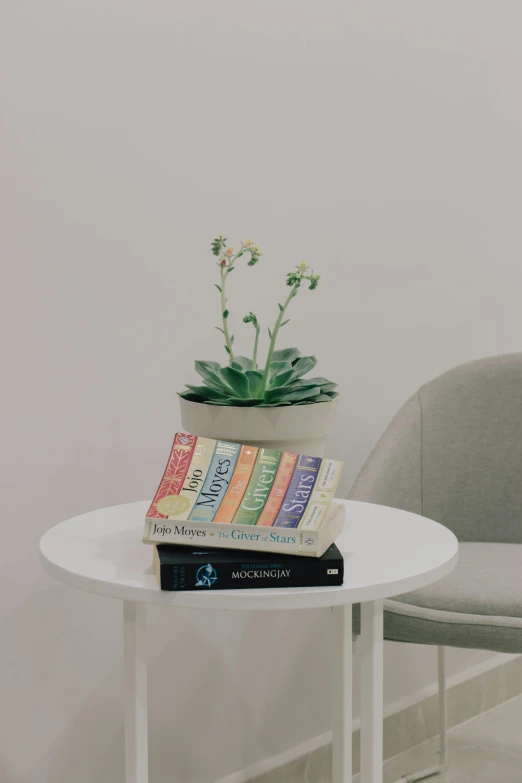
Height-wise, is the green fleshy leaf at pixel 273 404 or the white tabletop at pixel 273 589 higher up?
the green fleshy leaf at pixel 273 404

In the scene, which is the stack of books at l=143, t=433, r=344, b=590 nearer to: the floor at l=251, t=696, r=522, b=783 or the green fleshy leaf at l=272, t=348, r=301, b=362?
the green fleshy leaf at l=272, t=348, r=301, b=362

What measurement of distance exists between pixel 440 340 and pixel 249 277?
600mm

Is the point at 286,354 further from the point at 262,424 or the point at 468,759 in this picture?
the point at 468,759

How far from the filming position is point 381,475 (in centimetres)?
154

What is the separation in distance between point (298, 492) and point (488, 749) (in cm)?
129

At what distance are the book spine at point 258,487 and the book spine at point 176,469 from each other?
0.27 ft

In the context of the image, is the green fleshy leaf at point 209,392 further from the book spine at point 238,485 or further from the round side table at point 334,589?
the round side table at point 334,589

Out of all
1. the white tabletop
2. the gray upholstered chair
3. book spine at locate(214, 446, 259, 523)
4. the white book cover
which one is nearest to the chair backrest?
the gray upholstered chair

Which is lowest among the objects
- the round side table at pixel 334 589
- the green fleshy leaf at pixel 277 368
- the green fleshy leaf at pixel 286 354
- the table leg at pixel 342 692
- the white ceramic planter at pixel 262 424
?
the table leg at pixel 342 692

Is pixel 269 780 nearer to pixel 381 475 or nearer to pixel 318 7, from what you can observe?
pixel 381 475

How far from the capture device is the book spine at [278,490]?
35.5 inches

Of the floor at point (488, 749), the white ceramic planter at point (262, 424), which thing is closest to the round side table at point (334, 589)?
the white ceramic planter at point (262, 424)

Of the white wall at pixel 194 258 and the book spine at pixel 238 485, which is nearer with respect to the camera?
the book spine at pixel 238 485

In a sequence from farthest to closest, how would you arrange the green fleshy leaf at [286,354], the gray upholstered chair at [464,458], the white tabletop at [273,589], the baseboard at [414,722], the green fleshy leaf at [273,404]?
the baseboard at [414,722], the gray upholstered chair at [464,458], the green fleshy leaf at [286,354], the green fleshy leaf at [273,404], the white tabletop at [273,589]
